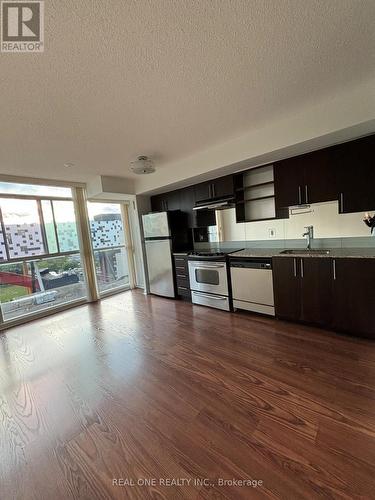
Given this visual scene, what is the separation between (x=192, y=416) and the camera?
1.57 m

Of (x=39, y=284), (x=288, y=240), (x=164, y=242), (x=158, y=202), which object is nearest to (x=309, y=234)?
(x=288, y=240)

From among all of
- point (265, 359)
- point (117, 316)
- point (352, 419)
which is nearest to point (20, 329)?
point (117, 316)

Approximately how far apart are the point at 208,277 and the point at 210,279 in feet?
0.17

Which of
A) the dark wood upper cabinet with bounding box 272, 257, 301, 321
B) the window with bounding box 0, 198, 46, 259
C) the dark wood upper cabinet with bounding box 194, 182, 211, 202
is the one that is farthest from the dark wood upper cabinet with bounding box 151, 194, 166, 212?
the dark wood upper cabinet with bounding box 272, 257, 301, 321

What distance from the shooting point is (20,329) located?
3.50 meters

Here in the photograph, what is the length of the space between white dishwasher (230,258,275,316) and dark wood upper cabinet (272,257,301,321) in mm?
81

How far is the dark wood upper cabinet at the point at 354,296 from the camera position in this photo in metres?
2.27

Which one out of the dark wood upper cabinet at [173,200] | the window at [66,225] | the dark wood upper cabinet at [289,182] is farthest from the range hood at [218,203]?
the window at [66,225]

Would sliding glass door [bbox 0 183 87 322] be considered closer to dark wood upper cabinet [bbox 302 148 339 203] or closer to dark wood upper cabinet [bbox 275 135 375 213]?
dark wood upper cabinet [bbox 275 135 375 213]

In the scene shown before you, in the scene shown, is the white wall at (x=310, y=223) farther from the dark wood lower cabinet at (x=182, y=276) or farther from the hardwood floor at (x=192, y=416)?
the hardwood floor at (x=192, y=416)

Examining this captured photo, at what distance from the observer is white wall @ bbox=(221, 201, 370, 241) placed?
274cm

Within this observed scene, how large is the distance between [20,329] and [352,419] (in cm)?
441

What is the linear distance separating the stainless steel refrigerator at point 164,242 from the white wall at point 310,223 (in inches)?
40.7

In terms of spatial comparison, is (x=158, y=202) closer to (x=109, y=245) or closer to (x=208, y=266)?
(x=109, y=245)
